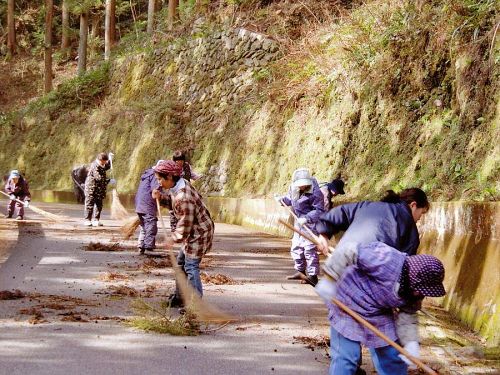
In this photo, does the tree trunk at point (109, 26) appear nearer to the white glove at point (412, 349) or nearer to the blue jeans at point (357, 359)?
the blue jeans at point (357, 359)

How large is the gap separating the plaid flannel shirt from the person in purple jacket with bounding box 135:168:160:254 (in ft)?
18.2

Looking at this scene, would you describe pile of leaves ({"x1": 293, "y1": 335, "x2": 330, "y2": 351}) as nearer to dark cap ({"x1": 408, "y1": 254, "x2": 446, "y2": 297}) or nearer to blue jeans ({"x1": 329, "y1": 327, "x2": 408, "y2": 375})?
blue jeans ({"x1": 329, "y1": 327, "x2": 408, "y2": 375})

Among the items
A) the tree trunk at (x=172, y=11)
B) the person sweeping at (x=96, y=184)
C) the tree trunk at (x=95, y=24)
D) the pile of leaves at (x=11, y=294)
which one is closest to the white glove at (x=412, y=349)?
the pile of leaves at (x=11, y=294)

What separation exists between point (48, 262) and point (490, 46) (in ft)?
25.6

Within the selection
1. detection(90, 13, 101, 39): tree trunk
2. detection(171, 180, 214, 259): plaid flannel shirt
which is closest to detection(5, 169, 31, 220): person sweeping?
detection(171, 180, 214, 259): plaid flannel shirt

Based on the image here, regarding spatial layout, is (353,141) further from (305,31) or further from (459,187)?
(305,31)

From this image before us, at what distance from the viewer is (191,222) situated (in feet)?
28.1

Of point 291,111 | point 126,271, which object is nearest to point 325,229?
point 126,271

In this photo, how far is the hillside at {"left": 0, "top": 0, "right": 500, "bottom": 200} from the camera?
12.8 m

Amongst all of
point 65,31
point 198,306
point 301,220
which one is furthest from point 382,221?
point 65,31

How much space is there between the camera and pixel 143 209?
47.1 ft

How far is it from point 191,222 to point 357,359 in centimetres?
375

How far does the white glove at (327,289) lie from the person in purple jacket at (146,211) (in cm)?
926

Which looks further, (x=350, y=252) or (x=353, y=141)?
(x=353, y=141)
